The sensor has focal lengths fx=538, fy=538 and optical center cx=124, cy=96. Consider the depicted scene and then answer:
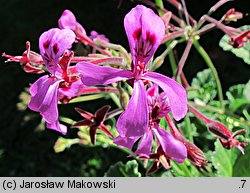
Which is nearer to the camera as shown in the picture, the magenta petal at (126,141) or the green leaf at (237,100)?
the magenta petal at (126,141)

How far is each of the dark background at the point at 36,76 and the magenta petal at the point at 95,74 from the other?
38.6 inches

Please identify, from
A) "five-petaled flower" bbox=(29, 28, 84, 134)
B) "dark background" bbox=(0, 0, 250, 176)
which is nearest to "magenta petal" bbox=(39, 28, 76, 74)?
"five-petaled flower" bbox=(29, 28, 84, 134)

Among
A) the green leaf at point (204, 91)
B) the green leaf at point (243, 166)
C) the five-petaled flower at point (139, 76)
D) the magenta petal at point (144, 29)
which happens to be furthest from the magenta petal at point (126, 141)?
the green leaf at point (204, 91)

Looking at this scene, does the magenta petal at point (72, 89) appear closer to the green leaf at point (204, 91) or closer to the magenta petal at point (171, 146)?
the magenta petal at point (171, 146)

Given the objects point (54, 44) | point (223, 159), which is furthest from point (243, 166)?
point (54, 44)

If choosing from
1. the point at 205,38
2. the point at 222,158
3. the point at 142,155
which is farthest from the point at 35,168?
the point at 142,155

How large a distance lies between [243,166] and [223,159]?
54 mm

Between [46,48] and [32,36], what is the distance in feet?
5.27

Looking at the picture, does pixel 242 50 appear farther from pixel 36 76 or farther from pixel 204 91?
pixel 36 76

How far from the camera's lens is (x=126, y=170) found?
45.8 inches

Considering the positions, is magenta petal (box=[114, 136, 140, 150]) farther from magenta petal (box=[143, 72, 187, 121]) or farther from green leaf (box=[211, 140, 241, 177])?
green leaf (box=[211, 140, 241, 177])

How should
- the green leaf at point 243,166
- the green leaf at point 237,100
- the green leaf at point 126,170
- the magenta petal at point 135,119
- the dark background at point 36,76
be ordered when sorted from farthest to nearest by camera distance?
1. the dark background at point 36,76
2. the green leaf at point 237,100
3. the green leaf at point 126,170
4. the green leaf at point 243,166
5. the magenta petal at point 135,119

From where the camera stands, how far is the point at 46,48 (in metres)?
0.73

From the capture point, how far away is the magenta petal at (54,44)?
0.71 meters
